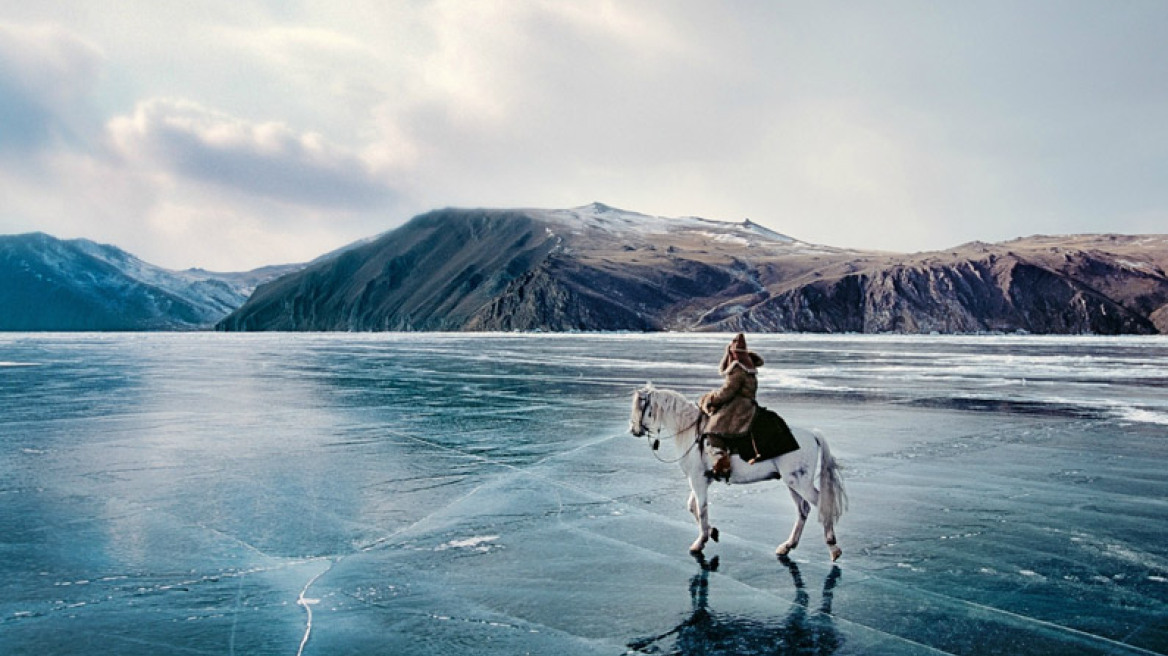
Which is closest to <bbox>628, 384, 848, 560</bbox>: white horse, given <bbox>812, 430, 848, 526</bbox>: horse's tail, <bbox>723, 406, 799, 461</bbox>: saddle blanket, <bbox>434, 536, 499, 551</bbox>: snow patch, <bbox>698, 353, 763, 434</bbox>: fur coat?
<bbox>812, 430, 848, 526</bbox>: horse's tail

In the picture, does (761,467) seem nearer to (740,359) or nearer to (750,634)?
(740,359)

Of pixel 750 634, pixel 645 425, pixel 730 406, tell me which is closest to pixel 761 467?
pixel 730 406

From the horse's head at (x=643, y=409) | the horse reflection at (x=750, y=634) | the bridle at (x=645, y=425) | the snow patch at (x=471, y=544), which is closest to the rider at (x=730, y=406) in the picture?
the bridle at (x=645, y=425)

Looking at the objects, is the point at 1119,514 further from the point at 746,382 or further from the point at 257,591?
the point at 257,591

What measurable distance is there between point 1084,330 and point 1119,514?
561ft

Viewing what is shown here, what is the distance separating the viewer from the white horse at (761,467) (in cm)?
862

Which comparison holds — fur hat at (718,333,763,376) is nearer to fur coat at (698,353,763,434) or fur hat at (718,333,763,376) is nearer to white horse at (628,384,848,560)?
fur coat at (698,353,763,434)

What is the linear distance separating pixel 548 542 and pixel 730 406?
2.82 metres

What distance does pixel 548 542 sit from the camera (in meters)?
9.09

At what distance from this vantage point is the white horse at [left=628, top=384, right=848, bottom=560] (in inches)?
340

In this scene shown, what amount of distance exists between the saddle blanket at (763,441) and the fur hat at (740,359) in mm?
567

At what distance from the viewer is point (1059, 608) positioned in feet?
22.7

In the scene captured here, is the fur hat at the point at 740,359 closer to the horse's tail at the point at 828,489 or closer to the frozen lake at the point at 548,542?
the horse's tail at the point at 828,489

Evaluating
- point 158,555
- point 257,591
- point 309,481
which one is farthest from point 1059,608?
point 309,481
